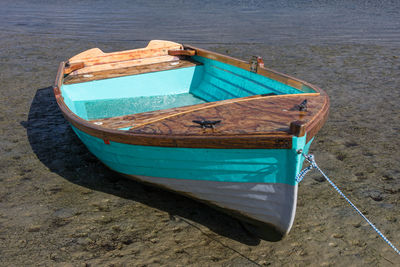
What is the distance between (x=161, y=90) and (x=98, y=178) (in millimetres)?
2996

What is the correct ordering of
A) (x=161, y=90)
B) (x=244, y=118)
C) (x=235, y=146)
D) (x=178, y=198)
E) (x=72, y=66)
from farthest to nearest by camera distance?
(x=161, y=90)
(x=72, y=66)
(x=178, y=198)
(x=244, y=118)
(x=235, y=146)

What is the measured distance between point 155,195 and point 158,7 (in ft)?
83.2

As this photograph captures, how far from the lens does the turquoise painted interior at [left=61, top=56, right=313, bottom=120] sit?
6.85 meters

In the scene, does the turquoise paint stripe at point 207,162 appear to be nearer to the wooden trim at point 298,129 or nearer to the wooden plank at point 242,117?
the wooden trim at point 298,129

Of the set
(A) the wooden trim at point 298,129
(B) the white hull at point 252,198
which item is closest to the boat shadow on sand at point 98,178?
→ (B) the white hull at point 252,198

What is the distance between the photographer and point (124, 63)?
27.3 ft

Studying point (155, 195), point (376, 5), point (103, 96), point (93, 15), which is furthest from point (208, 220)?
point (376, 5)

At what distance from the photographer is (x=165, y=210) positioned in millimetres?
4805

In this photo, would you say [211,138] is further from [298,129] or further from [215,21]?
[215,21]

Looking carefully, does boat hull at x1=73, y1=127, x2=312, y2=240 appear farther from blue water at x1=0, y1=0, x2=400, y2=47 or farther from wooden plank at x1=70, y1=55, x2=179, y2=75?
blue water at x1=0, y1=0, x2=400, y2=47

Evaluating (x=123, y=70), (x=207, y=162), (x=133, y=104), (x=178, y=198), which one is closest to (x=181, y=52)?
(x=123, y=70)

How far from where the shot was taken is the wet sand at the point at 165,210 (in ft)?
13.1

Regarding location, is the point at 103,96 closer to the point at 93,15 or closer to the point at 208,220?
the point at 208,220

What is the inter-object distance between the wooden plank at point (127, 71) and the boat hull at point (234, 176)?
324 centimetres
